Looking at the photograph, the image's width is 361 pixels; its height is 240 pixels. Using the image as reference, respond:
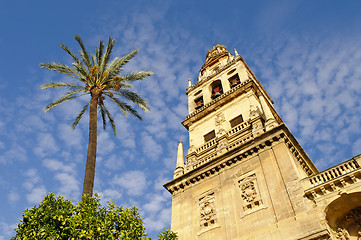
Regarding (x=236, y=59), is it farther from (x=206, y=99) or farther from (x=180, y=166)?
(x=180, y=166)

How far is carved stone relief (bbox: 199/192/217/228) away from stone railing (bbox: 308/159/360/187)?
6341 millimetres

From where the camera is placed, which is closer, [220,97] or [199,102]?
[220,97]

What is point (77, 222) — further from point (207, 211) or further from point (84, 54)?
point (84, 54)

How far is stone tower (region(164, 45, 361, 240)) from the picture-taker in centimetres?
1474

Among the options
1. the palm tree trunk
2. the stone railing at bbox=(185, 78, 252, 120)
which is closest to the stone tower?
the stone railing at bbox=(185, 78, 252, 120)

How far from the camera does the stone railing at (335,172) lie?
600 inches

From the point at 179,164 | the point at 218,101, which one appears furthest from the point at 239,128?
the point at 179,164

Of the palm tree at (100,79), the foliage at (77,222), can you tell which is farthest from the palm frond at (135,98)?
the foliage at (77,222)

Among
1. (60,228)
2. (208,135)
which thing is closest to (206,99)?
(208,135)

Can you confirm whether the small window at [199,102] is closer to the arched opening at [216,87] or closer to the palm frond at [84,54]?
the arched opening at [216,87]

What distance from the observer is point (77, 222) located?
11.4 m

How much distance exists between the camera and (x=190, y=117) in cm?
2898

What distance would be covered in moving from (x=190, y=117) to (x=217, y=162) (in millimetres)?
8864

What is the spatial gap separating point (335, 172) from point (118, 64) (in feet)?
52.9
